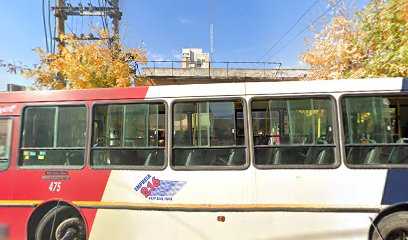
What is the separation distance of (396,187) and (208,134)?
2486mm

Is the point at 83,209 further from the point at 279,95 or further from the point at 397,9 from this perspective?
the point at 397,9

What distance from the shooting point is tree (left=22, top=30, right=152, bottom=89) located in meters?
10.8

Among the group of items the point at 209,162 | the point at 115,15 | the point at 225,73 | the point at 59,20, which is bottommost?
the point at 209,162

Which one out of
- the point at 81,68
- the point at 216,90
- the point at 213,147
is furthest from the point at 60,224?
the point at 81,68

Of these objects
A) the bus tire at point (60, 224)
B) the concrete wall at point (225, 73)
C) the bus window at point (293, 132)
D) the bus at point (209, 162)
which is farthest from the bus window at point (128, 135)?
the concrete wall at point (225, 73)

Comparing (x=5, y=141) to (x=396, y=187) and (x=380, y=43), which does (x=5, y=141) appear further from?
(x=380, y=43)

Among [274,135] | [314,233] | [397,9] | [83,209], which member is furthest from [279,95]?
[397,9]

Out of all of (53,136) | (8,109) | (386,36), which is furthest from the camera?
(386,36)

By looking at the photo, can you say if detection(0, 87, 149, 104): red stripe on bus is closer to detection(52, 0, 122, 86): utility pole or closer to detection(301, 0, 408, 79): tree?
detection(301, 0, 408, 79): tree

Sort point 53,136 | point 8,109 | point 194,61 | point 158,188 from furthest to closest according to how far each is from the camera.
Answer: point 194,61, point 8,109, point 53,136, point 158,188

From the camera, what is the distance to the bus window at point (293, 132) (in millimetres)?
4211

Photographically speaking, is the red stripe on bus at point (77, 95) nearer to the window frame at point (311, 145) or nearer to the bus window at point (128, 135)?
the bus window at point (128, 135)

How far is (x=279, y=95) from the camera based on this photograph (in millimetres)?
4324

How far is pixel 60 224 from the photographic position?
4.71 m
